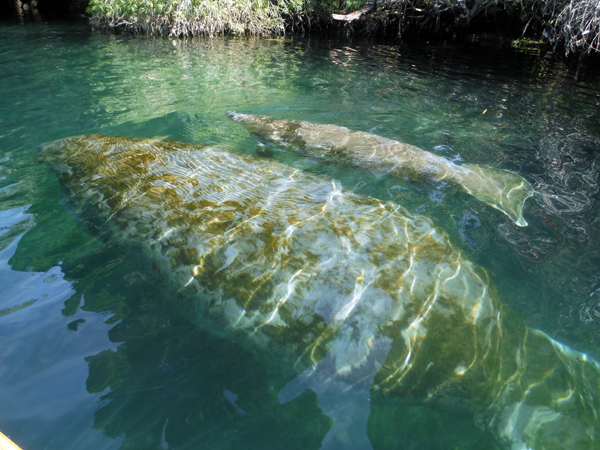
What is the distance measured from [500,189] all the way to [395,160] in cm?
140

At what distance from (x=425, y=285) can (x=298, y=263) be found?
0.88 m

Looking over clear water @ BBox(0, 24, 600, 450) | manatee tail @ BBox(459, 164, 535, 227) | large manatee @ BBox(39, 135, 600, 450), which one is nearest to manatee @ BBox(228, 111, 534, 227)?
manatee tail @ BBox(459, 164, 535, 227)

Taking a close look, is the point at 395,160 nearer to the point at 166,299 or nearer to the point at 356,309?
the point at 356,309

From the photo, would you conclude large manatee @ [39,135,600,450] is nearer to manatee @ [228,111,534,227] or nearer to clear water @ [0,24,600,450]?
clear water @ [0,24,600,450]

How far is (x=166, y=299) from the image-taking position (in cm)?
290

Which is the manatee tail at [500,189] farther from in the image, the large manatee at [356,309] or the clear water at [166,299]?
the large manatee at [356,309]

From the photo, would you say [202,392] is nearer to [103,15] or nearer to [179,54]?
[179,54]

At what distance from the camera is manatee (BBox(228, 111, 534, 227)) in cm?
458

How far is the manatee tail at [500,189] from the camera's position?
4.33m

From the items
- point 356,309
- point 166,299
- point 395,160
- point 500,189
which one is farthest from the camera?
point 395,160

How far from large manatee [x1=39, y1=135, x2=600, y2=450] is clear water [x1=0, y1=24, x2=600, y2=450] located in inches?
6.5

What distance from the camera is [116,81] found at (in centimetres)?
948

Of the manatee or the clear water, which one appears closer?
the clear water

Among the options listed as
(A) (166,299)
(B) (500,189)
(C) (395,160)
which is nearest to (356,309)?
(A) (166,299)
